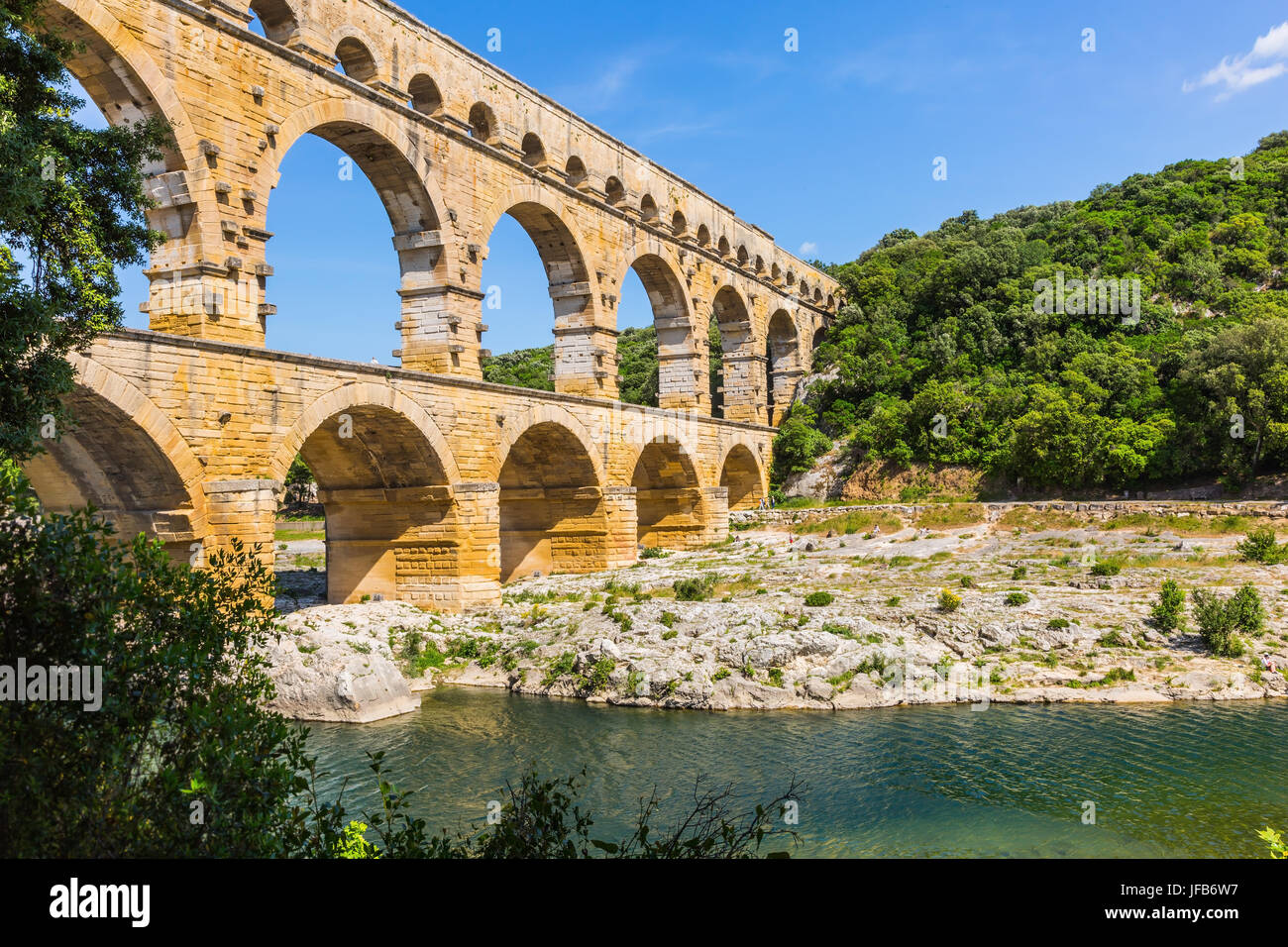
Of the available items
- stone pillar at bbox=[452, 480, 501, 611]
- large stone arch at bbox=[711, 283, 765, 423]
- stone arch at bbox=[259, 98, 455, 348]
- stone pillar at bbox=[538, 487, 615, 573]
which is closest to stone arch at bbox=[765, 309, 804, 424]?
large stone arch at bbox=[711, 283, 765, 423]

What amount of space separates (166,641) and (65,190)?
15.6 feet

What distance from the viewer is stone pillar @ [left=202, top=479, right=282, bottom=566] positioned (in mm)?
16688

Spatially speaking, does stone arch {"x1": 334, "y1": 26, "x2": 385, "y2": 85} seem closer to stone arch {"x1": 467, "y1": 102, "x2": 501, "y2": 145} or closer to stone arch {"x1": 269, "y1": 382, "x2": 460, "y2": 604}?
stone arch {"x1": 467, "y1": 102, "x2": 501, "y2": 145}

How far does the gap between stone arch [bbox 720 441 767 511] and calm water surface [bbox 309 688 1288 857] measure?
85.1ft

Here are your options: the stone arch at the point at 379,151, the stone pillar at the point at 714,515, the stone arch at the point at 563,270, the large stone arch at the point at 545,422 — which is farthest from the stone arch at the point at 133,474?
the stone pillar at the point at 714,515

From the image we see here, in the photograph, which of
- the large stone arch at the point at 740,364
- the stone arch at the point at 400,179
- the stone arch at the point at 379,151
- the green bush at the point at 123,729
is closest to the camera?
the green bush at the point at 123,729

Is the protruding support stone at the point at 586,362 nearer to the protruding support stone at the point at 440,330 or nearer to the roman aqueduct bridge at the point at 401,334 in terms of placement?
the roman aqueduct bridge at the point at 401,334

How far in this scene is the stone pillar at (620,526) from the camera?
2861cm

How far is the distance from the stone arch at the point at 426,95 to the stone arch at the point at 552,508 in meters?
9.16

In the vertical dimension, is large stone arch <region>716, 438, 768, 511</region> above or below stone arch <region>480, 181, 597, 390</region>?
below

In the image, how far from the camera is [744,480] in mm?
42719

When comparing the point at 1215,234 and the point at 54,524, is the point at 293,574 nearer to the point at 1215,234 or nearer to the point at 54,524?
the point at 54,524
